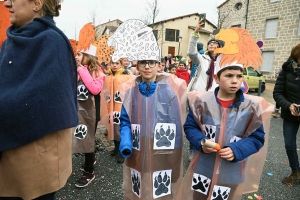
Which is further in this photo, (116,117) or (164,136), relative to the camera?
(116,117)

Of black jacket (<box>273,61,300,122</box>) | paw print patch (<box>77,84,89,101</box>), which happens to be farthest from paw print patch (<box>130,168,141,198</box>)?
black jacket (<box>273,61,300,122</box>)

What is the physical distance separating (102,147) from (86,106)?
1620mm

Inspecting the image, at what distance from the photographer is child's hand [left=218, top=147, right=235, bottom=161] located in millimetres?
1528

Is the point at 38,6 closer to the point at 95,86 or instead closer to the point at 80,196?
the point at 95,86

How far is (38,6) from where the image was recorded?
1.25 metres

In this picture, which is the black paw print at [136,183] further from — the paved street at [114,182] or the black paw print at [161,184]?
the paved street at [114,182]

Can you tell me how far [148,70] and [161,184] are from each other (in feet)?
3.28

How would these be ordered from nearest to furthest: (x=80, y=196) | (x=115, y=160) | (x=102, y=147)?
(x=80, y=196) → (x=115, y=160) → (x=102, y=147)

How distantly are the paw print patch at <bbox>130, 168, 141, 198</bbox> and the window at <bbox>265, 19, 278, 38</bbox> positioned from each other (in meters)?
20.9

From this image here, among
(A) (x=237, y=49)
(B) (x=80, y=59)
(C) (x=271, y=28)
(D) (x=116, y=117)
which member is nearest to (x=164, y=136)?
(A) (x=237, y=49)

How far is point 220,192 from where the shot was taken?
1643mm

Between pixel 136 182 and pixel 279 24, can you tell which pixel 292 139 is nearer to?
pixel 136 182

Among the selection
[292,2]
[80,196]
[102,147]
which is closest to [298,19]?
[292,2]

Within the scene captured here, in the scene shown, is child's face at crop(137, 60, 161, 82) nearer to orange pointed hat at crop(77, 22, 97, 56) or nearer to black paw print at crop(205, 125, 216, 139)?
black paw print at crop(205, 125, 216, 139)
